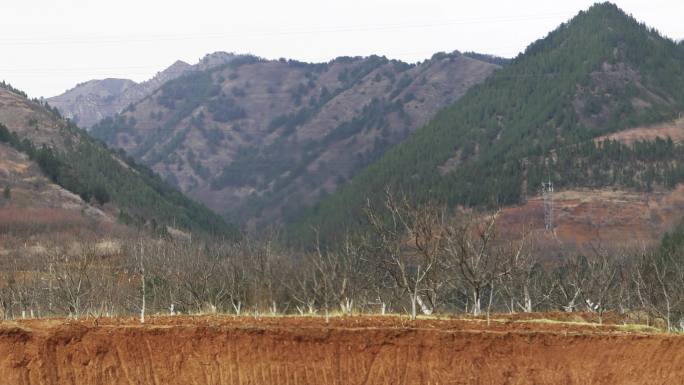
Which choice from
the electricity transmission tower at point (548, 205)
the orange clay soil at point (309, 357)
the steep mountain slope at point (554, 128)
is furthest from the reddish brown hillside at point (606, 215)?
the orange clay soil at point (309, 357)

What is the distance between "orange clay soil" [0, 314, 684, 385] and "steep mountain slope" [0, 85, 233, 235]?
80.0 metres

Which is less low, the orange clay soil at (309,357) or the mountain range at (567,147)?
the mountain range at (567,147)

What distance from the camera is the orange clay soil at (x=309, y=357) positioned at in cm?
2473

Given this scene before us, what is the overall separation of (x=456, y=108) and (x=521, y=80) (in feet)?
47.7

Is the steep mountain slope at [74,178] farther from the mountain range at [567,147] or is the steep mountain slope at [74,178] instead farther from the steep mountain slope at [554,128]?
the steep mountain slope at [554,128]

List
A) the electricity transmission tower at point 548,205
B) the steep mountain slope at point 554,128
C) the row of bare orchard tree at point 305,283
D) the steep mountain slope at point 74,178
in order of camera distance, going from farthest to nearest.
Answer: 1. the steep mountain slope at point 554,128
2. the steep mountain slope at point 74,178
3. the electricity transmission tower at point 548,205
4. the row of bare orchard tree at point 305,283

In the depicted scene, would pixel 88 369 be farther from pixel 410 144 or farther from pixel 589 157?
pixel 410 144

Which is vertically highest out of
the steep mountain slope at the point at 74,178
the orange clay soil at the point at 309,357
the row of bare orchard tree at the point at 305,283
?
the steep mountain slope at the point at 74,178

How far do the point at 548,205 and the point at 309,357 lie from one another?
93876mm

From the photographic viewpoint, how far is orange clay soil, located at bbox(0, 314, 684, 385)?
24.7 metres

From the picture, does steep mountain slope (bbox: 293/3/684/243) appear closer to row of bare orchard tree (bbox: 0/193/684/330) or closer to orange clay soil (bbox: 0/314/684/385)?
row of bare orchard tree (bbox: 0/193/684/330)

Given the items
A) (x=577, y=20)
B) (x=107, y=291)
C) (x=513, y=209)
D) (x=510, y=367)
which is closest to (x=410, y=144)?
(x=577, y=20)

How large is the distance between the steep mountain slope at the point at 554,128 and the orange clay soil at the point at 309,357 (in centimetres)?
9190

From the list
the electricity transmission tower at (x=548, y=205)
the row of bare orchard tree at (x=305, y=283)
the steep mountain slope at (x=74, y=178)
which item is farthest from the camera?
the steep mountain slope at (x=74, y=178)
